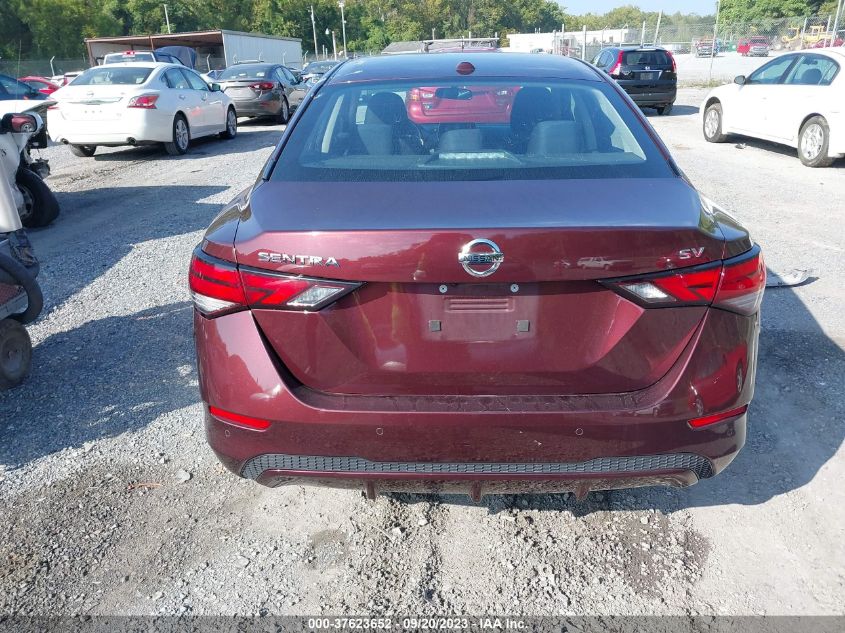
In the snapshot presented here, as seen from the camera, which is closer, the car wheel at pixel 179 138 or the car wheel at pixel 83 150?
the car wheel at pixel 179 138

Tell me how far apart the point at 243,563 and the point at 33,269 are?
2.82m

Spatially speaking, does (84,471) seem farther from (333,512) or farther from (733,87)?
(733,87)

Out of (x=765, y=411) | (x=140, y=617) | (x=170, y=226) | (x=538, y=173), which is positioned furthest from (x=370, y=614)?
(x=170, y=226)

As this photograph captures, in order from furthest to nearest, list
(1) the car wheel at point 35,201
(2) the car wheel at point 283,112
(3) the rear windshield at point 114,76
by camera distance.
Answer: (2) the car wheel at point 283,112, (3) the rear windshield at point 114,76, (1) the car wheel at point 35,201

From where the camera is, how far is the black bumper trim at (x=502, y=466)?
7.44ft

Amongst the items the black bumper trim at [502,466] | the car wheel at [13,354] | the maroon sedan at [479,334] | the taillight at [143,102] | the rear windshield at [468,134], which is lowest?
the car wheel at [13,354]

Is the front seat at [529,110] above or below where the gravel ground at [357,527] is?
above

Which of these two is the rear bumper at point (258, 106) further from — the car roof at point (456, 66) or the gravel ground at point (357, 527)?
the car roof at point (456, 66)

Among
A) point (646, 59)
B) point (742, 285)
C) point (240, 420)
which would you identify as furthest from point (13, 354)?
point (646, 59)

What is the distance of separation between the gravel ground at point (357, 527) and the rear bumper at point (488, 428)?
1.53 ft

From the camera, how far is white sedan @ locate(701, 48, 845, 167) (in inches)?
406

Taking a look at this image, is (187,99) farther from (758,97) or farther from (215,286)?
(215,286)

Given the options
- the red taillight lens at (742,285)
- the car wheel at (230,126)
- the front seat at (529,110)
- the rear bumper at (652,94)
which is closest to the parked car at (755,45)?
the rear bumper at (652,94)

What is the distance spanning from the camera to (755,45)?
1797 inches
